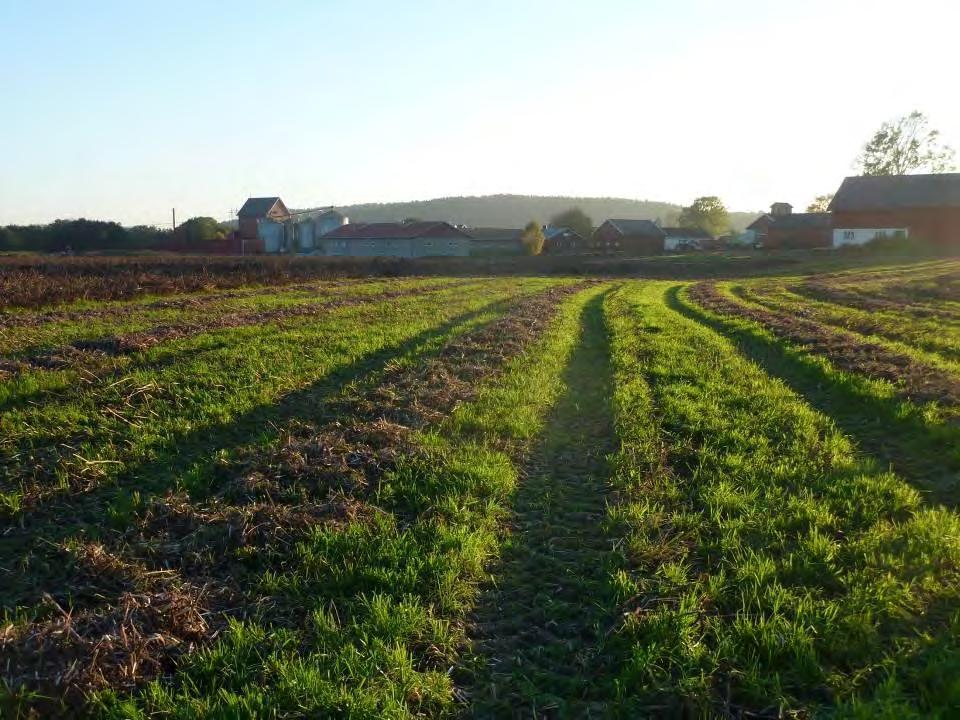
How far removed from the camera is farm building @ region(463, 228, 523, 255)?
93562 mm

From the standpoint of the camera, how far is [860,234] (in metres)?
75.3

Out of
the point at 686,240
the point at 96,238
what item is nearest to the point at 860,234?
the point at 686,240

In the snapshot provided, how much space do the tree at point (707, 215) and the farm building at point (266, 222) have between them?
281 ft

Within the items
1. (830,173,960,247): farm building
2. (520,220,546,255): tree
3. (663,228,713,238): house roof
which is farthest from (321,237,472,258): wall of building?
(830,173,960,247): farm building

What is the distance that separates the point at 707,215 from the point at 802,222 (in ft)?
147

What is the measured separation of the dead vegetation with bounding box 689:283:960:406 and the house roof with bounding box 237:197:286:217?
91.6m

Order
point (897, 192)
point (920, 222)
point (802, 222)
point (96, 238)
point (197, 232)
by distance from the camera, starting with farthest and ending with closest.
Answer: point (802, 222) < point (197, 232) < point (96, 238) < point (897, 192) < point (920, 222)

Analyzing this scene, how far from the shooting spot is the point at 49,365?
11992 millimetres

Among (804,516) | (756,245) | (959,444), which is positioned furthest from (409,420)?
(756,245)

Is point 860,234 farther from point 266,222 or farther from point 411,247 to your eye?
point 266,222

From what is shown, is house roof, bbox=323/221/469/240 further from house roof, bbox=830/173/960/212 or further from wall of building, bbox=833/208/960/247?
wall of building, bbox=833/208/960/247

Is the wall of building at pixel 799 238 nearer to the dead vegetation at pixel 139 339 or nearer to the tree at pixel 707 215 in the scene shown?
the tree at pixel 707 215

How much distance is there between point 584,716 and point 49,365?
1221 cm

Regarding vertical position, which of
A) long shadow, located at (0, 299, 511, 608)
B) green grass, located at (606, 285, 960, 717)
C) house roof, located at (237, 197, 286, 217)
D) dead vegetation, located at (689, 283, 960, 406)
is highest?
house roof, located at (237, 197, 286, 217)
